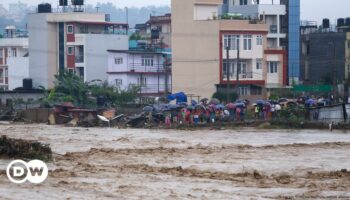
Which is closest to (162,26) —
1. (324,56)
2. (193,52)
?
(324,56)

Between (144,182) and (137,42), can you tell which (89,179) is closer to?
(144,182)

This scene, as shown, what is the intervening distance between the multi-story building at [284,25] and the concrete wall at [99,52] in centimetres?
1063

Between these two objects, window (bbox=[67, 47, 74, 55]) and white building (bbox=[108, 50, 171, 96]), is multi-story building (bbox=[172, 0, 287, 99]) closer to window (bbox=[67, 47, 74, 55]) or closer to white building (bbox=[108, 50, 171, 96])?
white building (bbox=[108, 50, 171, 96])

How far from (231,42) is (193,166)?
44.0 m

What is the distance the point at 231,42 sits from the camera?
241ft

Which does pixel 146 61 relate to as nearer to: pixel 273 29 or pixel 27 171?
pixel 273 29

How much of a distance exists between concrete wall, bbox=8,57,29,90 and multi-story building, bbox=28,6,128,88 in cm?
367

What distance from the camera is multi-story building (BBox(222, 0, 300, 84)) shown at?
7988cm

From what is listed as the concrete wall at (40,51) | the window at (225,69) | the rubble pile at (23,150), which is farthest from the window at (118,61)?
the rubble pile at (23,150)

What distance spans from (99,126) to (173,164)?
2720 centimetres

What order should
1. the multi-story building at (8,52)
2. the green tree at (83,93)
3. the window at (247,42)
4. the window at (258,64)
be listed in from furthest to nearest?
the multi-story building at (8,52) → the window at (258,64) → the window at (247,42) → the green tree at (83,93)

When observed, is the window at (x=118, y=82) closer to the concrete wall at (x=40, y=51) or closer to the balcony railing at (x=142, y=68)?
the balcony railing at (x=142, y=68)

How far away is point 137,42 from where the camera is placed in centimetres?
9000

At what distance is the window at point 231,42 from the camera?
7304 cm
